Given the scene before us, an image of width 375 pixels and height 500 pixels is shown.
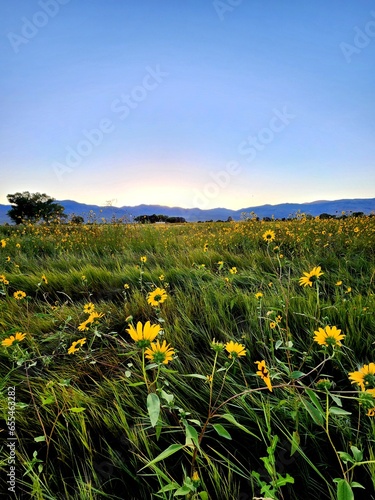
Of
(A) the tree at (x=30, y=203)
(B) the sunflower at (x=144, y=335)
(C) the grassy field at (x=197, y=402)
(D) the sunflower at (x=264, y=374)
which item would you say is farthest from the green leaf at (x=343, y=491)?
(A) the tree at (x=30, y=203)

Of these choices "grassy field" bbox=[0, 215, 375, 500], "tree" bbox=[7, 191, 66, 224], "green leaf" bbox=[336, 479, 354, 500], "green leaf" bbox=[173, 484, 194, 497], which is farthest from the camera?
"tree" bbox=[7, 191, 66, 224]

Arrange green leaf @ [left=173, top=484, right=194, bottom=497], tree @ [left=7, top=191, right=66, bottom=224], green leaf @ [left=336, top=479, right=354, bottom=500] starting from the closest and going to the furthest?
1. green leaf @ [left=336, top=479, right=354, bottom=500]
2. green leaf @ [left=173, top=484, right=194, bottom=497]
3. tree @ [left=7, top=191, right=66, bottom=224]

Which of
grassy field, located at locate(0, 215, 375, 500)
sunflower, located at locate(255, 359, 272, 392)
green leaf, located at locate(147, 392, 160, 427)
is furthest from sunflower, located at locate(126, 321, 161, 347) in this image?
sunflower, located at locate(255, 359, 272, 392)

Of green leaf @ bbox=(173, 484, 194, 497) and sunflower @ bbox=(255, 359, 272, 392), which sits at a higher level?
sunflower @ bbox=(255, 359, 272, 392)

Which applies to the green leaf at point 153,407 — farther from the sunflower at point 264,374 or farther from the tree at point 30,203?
the tree at point 30,203

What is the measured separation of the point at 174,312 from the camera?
2412 millimetres

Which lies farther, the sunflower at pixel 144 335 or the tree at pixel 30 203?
the tree at pixel 30 203

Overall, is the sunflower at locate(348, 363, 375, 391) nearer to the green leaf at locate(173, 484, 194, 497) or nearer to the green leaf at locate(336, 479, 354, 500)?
the green leaf at locate(336, 479, 354, 500)

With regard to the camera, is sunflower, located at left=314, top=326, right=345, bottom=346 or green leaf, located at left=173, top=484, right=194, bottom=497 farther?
sunflower, located at left=314, top=326, right=345, bottom=346

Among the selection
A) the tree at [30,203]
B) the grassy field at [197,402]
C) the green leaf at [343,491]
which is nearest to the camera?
the green leaf at [343,491]

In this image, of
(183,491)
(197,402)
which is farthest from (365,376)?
(197,402)

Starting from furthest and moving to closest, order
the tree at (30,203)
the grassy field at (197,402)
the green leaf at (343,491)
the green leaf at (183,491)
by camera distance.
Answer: the tree at (30,203) < the grassy field at (197,402) < the green leaf at (183,491) < the green leaf at (343,491)

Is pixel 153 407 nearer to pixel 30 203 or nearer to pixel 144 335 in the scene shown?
pixel 144 335

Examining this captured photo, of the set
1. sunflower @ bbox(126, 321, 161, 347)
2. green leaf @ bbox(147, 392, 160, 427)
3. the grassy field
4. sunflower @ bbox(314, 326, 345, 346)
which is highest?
sunflower @ bbox(126, 321, 161, 347)
